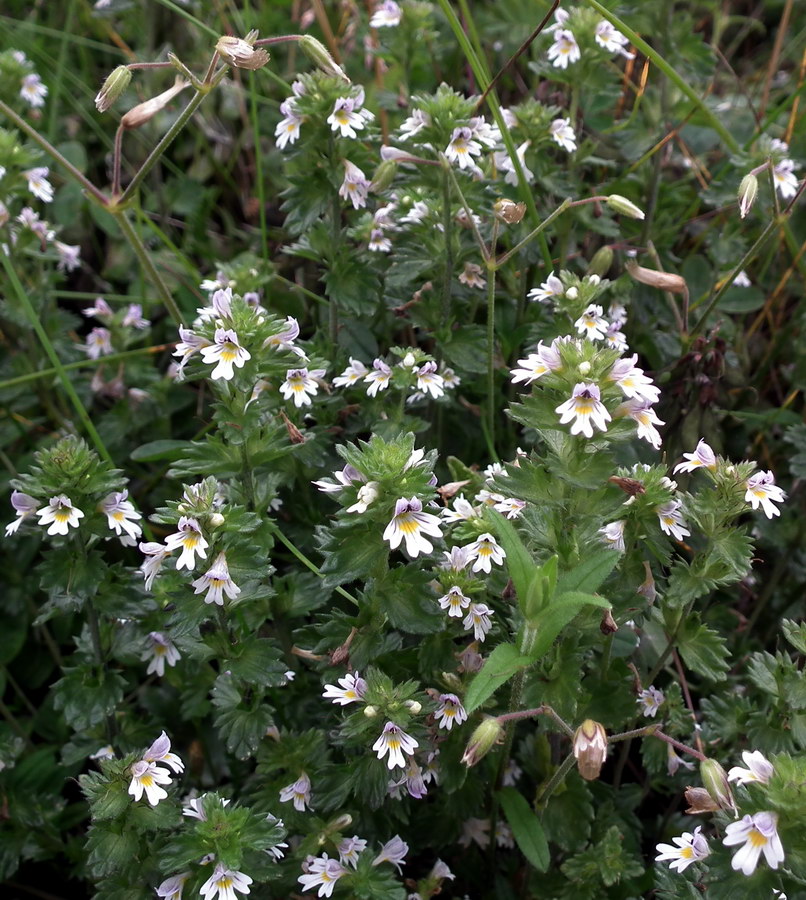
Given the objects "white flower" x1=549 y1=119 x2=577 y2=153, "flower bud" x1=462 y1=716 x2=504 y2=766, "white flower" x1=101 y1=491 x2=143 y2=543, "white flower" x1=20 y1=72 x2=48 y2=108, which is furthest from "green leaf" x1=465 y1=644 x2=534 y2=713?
"white flower" x1=20 y1=72 x2=48 y2=108

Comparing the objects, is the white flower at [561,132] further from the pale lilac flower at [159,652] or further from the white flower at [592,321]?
the pale lilac flower at [159,652]

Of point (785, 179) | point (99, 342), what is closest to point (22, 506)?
point (99, 342)

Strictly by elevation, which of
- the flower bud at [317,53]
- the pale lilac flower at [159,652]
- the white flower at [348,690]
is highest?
the flower bud at [317,53]

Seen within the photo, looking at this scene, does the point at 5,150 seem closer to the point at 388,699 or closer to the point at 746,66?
the point at 388,699

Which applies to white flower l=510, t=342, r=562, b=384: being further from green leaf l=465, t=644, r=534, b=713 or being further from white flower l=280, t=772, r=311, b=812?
white flower l=280, t=772, r=311, b=812

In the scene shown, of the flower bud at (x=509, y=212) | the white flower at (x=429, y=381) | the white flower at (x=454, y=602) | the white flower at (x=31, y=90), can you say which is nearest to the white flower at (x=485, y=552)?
the white flower at (x=454, y=602)

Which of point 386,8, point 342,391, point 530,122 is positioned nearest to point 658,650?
point 342,391

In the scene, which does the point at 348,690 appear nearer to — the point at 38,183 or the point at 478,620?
the point at 478,620
